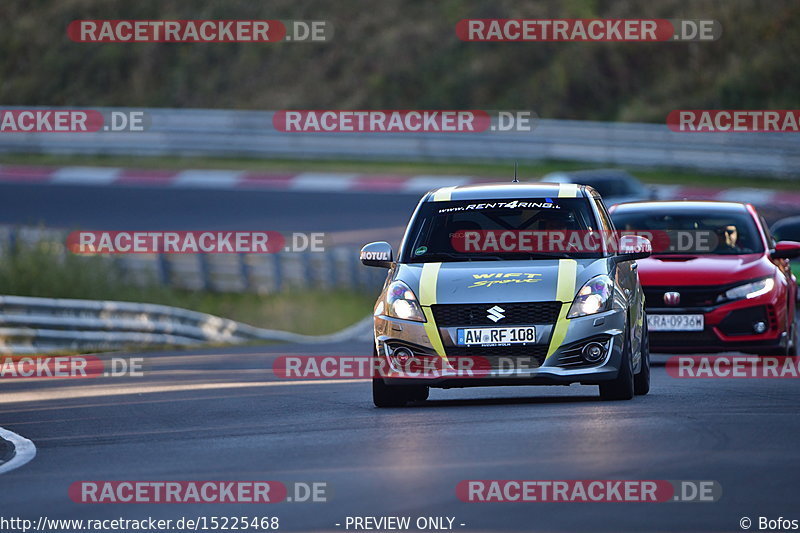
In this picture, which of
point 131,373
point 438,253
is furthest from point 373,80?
point 438,253

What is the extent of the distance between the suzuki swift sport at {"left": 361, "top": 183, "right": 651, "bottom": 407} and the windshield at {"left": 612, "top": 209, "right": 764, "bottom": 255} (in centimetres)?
387

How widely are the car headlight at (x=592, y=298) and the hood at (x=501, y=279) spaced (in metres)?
0.05

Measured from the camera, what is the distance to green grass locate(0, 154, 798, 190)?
38.0 metres

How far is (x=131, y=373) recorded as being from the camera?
56.6 feet

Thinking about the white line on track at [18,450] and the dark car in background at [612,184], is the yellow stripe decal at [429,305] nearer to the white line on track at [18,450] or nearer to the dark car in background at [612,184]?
the white line on track at [18,450]

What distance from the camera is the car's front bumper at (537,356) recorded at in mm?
A: 11461

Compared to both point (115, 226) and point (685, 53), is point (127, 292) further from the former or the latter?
point (685, 53)

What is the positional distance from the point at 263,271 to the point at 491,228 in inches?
679

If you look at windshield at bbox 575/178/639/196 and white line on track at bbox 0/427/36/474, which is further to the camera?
windshield at bbox 575/178/639/196

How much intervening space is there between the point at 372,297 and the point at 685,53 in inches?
866

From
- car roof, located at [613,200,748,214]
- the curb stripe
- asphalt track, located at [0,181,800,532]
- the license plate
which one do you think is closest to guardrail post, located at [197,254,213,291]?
the curb stripe

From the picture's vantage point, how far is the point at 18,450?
1080cm

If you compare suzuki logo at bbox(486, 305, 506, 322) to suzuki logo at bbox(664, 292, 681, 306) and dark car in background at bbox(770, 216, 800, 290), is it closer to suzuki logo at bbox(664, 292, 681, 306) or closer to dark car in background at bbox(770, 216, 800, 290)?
suzuki logo at bbox(664, 292, 681, 306)

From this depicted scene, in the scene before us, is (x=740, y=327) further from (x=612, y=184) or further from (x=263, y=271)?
(x=612, y=184)
